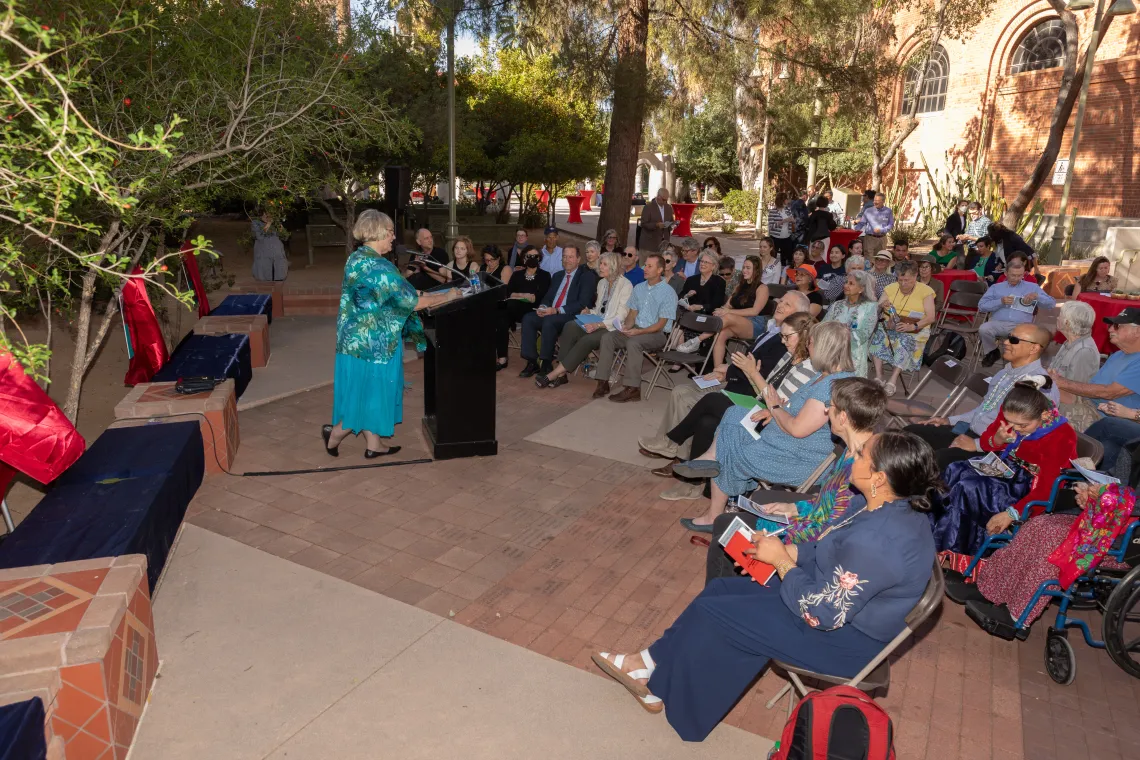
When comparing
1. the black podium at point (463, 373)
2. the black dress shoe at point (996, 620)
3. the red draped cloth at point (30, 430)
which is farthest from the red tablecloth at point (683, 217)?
the red draped cloth at point (30, 430)

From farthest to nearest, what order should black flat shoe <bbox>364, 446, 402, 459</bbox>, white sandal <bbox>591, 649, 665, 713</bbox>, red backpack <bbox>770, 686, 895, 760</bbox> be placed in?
black flat shoe <bbox>364, 446, 402, 459</bbox>
white sandal <bbox>591, 649, 665, 713</bbox>
red backpack <bbox>770, 686, 895, 760</bbox>

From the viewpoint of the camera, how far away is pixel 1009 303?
8.83m

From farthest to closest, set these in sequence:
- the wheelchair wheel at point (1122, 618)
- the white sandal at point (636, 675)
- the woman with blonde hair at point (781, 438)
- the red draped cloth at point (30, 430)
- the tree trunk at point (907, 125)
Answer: the tree trunk at point (907, 125) → the woman with blonde hair at point (781, 438) → the red draped cloth at point (30, 430) → the wheelchair wheel at point (1122, 618) → the white sandal at point (636, 675)

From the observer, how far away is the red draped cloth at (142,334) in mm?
7215

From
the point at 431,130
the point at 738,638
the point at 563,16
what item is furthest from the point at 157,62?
the point at 431,130

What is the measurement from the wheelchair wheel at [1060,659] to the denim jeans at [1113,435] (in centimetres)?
157

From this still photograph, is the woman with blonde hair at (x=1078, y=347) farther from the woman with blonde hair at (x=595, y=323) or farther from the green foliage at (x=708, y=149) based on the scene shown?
the green foliage at (x=708, y=149)

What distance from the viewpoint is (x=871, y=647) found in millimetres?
2971

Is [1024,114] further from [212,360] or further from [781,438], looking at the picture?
[212,360]

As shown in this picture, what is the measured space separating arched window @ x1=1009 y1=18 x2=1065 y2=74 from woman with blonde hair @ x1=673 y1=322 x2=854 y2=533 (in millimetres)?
22665

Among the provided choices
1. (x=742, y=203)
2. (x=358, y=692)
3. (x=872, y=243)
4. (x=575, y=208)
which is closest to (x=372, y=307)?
(x=358, y=692)

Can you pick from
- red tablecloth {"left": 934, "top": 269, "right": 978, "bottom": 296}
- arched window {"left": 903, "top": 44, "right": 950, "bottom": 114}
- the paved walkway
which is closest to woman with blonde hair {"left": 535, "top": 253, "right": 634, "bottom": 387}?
the paved walkway

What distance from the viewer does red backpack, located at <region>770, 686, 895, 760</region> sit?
2617 mm

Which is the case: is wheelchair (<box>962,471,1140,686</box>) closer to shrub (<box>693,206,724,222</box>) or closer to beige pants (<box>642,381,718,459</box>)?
beige pants (<box>642,381,718,459</box>)
